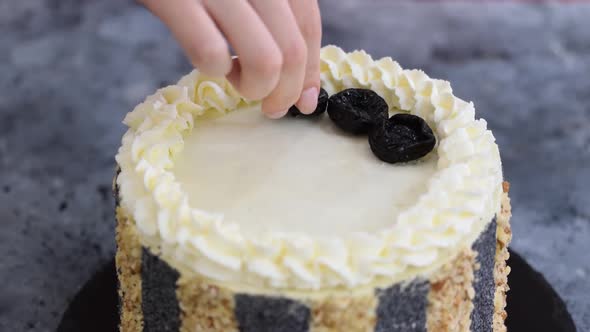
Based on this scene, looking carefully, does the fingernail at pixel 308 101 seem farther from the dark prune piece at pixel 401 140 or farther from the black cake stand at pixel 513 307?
the black cake stand at pixel 513 307

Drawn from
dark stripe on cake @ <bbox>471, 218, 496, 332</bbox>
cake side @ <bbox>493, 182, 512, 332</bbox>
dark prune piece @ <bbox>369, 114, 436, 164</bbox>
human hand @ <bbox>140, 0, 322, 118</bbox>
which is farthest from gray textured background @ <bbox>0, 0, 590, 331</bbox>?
human hand @ <bbox>140, 0, 322, 118</bbox>

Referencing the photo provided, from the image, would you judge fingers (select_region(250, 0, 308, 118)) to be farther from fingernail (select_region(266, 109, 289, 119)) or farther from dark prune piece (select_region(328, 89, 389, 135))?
dark prune piece (select_region(328, 89, 389, 135))

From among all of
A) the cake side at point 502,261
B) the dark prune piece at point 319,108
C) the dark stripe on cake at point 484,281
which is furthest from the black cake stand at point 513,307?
the dark prune piece at point 319,108

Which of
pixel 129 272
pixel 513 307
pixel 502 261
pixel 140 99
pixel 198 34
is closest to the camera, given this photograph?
pixel 198 34

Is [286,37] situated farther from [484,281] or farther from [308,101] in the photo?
[484,281]

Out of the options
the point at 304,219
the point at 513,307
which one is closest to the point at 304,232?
the point at 304,219
